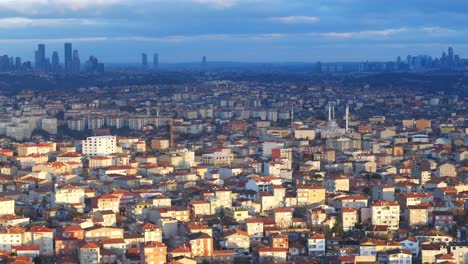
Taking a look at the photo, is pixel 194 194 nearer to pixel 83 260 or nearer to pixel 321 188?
pixel 321 188

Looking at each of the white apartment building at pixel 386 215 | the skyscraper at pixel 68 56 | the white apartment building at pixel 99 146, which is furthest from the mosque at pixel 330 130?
the skyscraper at pixel 68 56

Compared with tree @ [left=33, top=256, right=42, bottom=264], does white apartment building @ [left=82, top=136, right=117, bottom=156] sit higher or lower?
lower

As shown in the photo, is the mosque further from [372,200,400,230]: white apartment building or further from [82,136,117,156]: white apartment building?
[372,200,400,230]: white apartment building

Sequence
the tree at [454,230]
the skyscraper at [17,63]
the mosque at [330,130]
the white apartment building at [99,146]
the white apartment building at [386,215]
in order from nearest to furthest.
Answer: the tree at [454,230] → the white apartment building at [386,215] → the white apartment building at [99,146] → the mosque at [330,130] → the skyscraper at [17,63]

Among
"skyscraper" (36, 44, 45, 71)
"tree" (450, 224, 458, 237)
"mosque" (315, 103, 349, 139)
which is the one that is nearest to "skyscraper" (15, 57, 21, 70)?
"skyscraper" (36, 44, 45, 71)

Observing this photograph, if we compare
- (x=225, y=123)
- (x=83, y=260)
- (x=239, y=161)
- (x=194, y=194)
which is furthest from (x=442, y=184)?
(x=225, y=123)

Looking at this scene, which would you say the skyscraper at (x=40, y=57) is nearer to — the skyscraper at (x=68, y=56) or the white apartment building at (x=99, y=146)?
the skyscraper at (x=68, y=56)

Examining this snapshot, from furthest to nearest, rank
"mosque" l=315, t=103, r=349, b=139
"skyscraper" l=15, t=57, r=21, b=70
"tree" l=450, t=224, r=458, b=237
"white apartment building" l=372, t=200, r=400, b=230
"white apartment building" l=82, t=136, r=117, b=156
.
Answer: "skyscraper" l=15, t=57, r=21, b=70, "mosque" l=315, t=103, r=349, b=139, "white apartment building" l=82, t=136, r=117, b=156, "white apartment building" l=372, t=200, r=400, b=230, "tree" l=450, t=224, r=458, b=237

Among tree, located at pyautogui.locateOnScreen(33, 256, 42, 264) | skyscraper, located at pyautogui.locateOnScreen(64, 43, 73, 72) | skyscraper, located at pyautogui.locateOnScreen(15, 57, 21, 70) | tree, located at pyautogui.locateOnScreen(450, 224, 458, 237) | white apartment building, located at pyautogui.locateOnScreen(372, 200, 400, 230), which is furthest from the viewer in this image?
skyscraper, located at pyautogui.locateOnScreen(64, 43, 73, 72)
